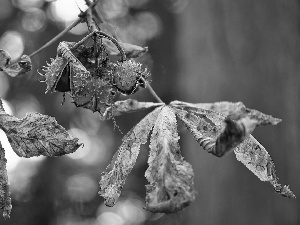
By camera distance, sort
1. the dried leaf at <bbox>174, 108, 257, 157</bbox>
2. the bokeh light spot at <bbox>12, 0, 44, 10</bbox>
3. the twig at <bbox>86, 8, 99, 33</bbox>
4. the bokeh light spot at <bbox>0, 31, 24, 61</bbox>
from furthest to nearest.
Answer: the bokeh light spot at <bbox>12, 0, 44, 10</bbox>, the bokeh light spot at <bbox>0, 31, 24, 61</bbox>, the twig at <bbox>86, 8, 99, 33</bbox>, the dried leaf at <bbox>174, 108, 257, 157</bbox>

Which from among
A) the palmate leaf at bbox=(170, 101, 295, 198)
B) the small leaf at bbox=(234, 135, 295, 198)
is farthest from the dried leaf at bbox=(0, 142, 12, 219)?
the small leaf at bbox=(234, 135, 295, 198)

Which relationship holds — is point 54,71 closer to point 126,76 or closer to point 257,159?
point 126,76

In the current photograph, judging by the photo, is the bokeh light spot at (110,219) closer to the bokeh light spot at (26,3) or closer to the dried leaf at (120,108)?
the bokeh light spot at (26,3)

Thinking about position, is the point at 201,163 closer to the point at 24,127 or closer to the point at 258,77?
the point at 258,77

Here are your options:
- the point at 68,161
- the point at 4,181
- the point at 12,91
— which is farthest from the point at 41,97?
the point at 4,181

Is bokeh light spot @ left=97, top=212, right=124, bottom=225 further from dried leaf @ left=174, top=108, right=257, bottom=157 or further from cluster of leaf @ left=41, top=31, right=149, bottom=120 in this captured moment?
dried leaf @ left=174, top=108, right=257, bottom=157

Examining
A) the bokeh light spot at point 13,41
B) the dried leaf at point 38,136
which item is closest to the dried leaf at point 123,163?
the dried leaf at point 38,136
